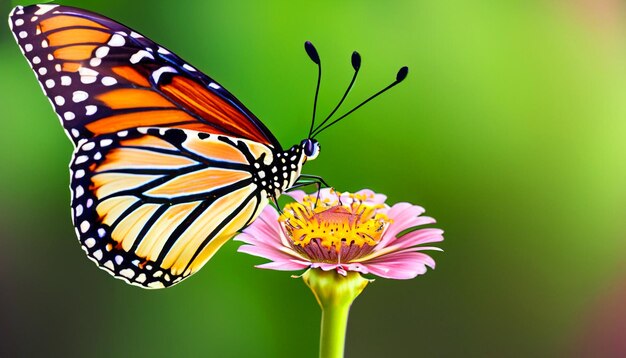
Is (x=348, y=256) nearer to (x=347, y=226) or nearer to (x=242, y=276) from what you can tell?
(x=347, y=226)

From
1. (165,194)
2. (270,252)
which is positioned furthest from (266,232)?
(165,194)

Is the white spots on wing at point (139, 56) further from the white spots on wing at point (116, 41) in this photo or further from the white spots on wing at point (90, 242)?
the white spots on wing at point (90, 242)

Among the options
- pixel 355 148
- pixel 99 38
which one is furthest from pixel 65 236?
pixel 355 148

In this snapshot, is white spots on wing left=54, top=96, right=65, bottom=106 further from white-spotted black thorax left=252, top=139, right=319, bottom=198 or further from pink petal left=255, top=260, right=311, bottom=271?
pink petal left=255, top=260, right=311, bottom=271

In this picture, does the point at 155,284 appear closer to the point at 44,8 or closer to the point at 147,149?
the point at 147,149

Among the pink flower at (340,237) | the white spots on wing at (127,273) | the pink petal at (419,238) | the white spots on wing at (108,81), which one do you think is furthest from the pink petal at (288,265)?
the white spots on wing at (108,81)

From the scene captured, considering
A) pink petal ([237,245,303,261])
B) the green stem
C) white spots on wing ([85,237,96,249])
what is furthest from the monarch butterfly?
the green stem
